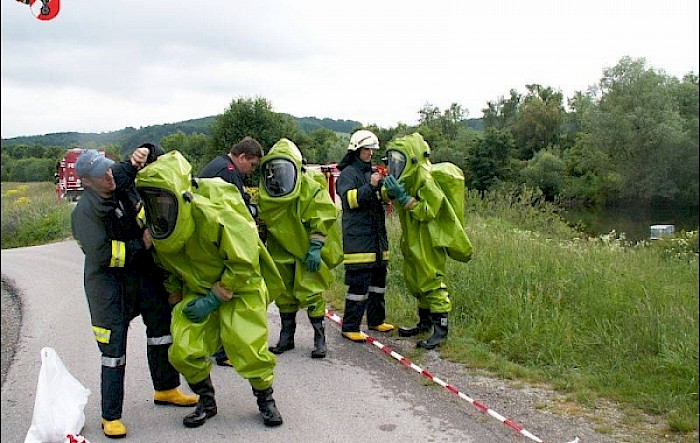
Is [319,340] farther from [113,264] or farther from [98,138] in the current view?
[98,138]

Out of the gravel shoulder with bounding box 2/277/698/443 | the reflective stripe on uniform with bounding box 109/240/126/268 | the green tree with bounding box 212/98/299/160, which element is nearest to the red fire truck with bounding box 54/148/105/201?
the reflective stripe on uniform with bounding box 109/240/126/268

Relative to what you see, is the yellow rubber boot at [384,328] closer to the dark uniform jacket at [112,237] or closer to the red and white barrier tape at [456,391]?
the red and white barrier tape at [456,391]

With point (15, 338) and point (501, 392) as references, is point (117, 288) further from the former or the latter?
point (15, 338)

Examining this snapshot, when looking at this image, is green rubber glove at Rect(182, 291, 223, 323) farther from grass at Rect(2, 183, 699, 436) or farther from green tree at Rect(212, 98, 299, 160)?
green tree at Rect(212, 98, 299, 160)

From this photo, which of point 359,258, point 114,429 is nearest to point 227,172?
point 359,258

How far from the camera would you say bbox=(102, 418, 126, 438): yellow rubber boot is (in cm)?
445

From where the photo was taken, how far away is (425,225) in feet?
21.1

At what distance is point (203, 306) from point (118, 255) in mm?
609

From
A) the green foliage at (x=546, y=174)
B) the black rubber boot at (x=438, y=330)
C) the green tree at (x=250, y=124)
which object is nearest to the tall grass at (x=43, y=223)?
the green tree at (x=250, y=124)

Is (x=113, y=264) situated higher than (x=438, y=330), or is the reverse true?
(x=113, y=264)

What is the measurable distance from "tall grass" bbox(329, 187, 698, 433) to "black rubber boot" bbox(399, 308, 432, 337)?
0.84ft

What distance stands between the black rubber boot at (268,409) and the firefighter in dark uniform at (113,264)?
0.88 metres

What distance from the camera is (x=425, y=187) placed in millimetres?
6305

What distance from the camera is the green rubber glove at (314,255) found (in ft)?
19.8
